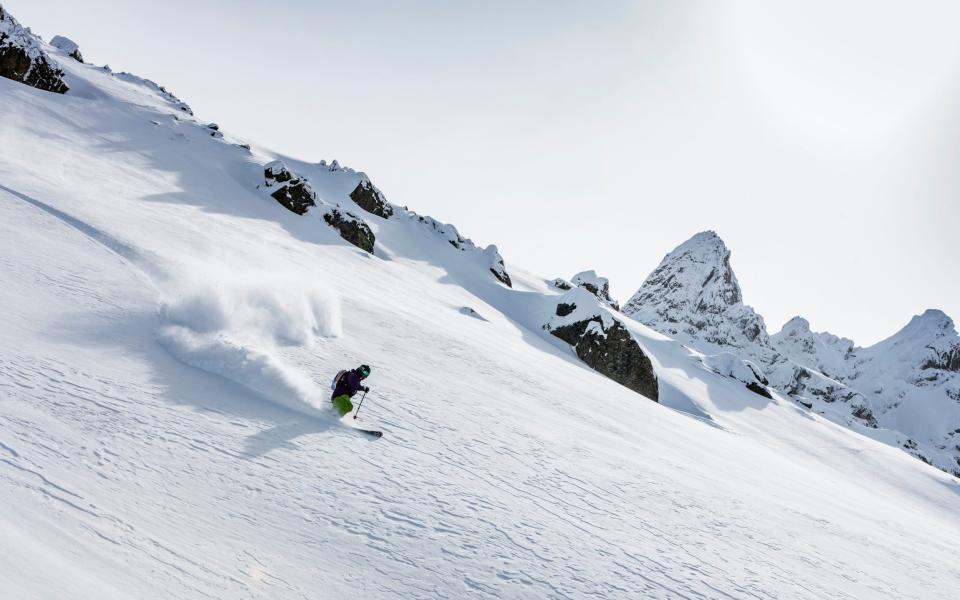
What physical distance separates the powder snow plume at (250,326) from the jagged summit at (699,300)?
376ft

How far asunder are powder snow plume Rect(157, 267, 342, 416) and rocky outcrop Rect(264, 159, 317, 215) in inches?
875

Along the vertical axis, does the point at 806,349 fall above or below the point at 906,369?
below

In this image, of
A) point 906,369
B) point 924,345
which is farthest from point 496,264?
point 924,345

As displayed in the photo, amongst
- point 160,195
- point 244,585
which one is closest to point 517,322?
point 160,195

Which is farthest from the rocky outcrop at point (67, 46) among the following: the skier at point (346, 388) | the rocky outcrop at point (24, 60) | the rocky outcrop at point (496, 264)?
the skier at point (346, 388)

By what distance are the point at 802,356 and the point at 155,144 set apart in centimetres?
16724

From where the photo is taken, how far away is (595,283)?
206ft

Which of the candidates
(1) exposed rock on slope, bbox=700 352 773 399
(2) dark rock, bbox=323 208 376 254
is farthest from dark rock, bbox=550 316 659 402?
(2) dark rock, bbox=323 208 376 254

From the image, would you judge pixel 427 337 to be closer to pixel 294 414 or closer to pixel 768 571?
pixel 294 414

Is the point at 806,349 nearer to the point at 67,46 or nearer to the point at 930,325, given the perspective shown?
the point at 930,325

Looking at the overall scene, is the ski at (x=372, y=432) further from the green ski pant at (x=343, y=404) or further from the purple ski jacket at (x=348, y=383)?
the purple ski jacket at (x=348, y=383)

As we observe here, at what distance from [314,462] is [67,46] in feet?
236

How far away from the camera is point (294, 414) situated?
9.13 meters

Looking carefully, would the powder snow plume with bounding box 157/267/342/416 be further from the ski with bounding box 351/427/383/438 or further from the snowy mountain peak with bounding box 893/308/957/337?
the snowy mountain peak with bounding box 893/308/957/337
